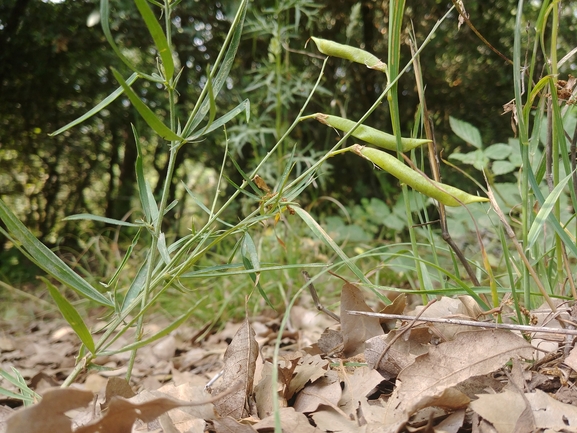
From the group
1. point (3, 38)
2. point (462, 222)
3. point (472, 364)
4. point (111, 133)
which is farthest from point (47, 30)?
point (472, 364)

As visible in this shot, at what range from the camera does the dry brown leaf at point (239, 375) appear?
533 millimetres

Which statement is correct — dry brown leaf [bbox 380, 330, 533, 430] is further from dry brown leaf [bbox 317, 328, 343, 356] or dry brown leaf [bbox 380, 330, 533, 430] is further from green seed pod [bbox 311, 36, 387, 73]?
green seed pod [bbox 311, 36, 387, 73]

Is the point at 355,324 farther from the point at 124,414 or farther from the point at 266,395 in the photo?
the point at 124,414

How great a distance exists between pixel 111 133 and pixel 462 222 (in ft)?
6.70

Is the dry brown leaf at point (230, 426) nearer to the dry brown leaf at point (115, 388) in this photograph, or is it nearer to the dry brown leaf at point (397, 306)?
the dry brown leaf at point (115, 388)

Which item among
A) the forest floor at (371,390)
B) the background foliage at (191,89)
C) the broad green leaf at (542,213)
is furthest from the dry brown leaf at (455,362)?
the background foliage at (191,89)

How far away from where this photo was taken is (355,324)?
66 centimetres

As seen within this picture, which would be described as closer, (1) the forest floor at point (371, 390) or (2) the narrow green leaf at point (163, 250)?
(1) the forest floor at point (371, 390)

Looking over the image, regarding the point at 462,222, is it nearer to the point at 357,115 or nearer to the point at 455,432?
the point at 357,115

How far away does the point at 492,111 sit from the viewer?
2.72 metres

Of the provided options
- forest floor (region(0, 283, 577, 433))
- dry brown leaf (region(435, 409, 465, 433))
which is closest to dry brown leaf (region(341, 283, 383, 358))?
forest floor (region(0, 283, 577, 433))

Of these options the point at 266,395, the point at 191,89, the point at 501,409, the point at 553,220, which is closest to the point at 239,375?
the point at 266,395

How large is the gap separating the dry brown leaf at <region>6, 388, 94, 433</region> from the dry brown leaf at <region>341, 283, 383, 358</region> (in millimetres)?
350

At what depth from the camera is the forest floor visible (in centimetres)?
41
